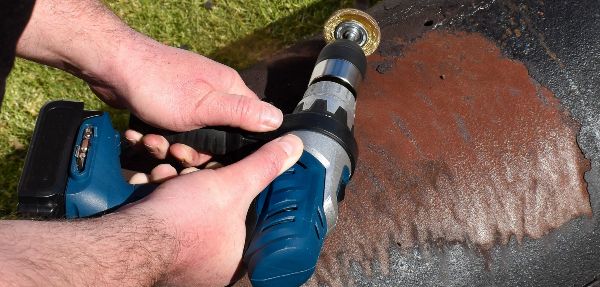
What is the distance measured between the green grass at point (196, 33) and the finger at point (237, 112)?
4.86 feet

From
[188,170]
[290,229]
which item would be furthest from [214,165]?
[290,229]

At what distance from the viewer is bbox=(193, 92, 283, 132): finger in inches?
70.4

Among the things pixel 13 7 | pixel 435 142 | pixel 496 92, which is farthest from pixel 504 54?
pixel 13 7

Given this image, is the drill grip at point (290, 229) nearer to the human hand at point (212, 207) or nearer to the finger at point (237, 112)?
the human hand at point (212, 207)

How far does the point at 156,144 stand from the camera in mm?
2006

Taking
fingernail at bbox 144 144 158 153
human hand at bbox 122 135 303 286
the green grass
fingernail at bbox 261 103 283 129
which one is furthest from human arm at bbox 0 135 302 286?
the green grass

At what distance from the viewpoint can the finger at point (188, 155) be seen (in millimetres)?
1960

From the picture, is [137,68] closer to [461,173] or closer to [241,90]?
[241,90]

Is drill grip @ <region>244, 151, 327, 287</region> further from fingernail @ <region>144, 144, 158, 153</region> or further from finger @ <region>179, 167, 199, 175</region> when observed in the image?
fingernail @ <region>144, 144, 158, 153</region>

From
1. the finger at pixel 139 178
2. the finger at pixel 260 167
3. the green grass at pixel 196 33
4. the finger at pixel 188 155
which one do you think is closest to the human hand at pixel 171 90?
the finger at pixel 188 155

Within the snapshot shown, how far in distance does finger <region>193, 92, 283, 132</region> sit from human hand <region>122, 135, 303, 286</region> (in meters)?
0.12

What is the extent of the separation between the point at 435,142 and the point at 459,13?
45 centimetres

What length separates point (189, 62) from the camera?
202cm

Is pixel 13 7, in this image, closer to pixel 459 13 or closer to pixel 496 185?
pixel 459 13
